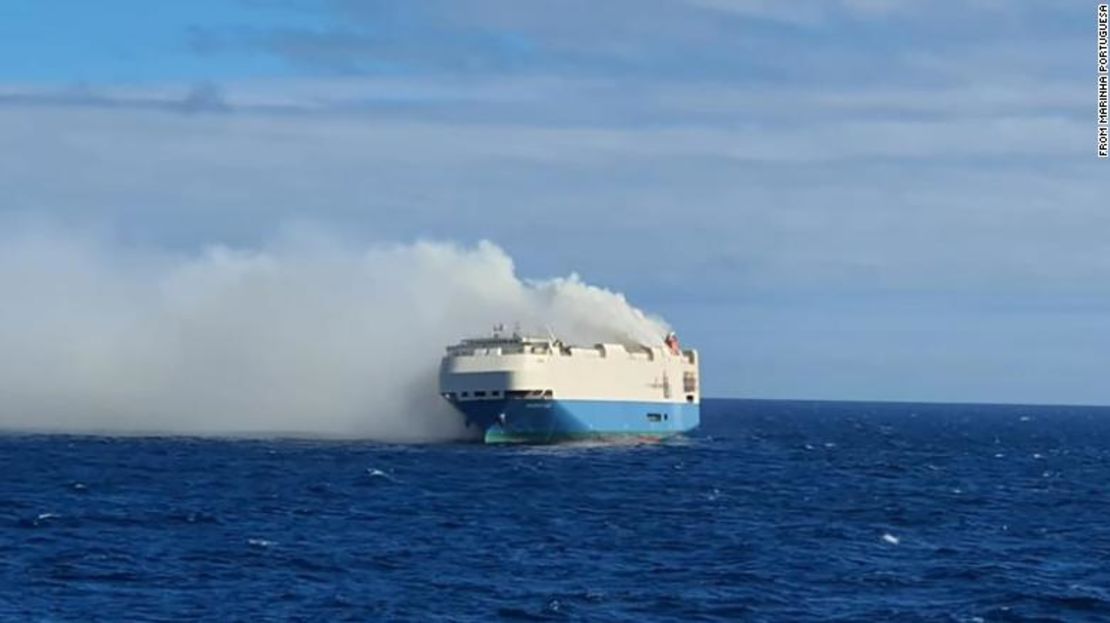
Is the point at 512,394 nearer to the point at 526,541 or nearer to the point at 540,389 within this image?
the point at 540,389

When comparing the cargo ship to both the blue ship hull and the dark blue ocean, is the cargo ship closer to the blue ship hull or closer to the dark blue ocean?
the blue ship hull

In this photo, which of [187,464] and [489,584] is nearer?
[489,584]

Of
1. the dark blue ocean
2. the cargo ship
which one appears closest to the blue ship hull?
the cargo ship

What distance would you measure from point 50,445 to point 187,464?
29188mm

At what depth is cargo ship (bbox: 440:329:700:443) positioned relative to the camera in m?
142

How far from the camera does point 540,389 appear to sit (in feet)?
467

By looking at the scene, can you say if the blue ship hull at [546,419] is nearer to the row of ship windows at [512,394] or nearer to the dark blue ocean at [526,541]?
the row of ship windows at [512,394]

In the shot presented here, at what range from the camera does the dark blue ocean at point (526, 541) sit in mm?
57281

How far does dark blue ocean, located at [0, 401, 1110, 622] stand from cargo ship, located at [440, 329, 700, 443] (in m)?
→ 14.4

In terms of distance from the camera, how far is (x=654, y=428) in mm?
165125

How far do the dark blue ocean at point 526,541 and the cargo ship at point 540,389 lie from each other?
1438 centimetres

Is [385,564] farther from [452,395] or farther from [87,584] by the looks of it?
[452,395]

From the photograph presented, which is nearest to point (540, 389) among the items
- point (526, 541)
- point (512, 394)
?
Answer: point (512, 394)

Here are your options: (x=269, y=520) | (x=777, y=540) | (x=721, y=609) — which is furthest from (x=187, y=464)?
(x=721, y=609)
